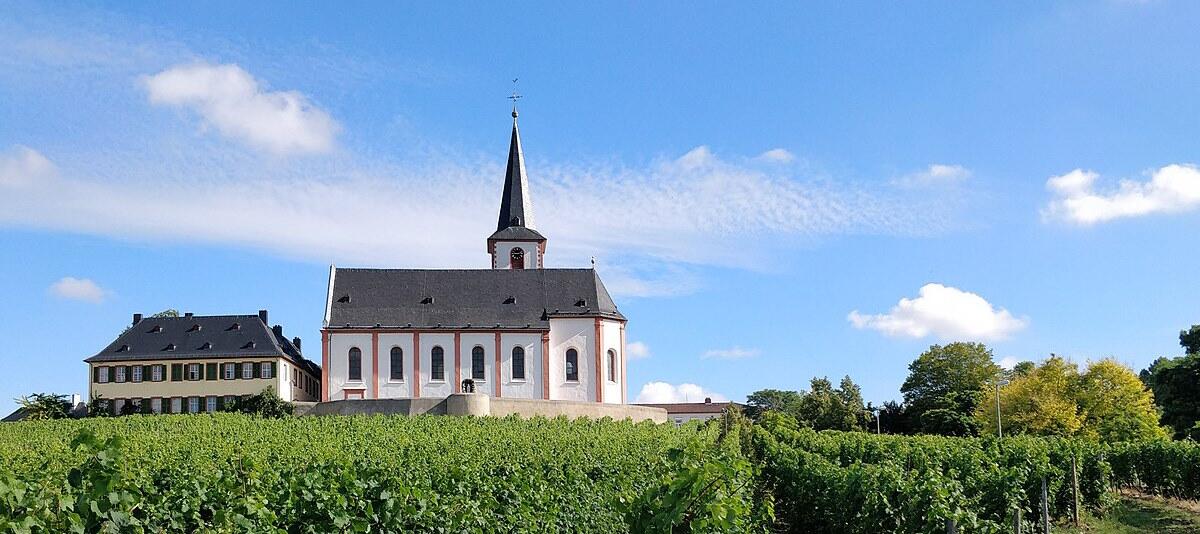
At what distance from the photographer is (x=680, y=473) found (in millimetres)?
10031

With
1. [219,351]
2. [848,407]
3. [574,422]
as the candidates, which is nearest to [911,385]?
[848,407]

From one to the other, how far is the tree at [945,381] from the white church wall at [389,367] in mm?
37777

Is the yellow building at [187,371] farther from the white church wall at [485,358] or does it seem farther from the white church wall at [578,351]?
the white church wall at [578,351]

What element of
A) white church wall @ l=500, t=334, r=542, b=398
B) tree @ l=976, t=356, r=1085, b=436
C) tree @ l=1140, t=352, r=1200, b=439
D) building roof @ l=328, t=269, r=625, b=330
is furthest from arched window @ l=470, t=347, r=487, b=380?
tree @ l=1140, t=352, r=1200, b=439

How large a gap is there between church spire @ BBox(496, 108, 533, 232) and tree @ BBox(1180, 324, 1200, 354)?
37.7 meters

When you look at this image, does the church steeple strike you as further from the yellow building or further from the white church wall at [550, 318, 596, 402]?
the yellow building

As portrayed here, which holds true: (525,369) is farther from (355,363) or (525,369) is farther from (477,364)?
(355,363)

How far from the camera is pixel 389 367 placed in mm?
59812

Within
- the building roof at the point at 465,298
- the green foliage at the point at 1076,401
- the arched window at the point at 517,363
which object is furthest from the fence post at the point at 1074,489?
the arched window at the point at 517,363

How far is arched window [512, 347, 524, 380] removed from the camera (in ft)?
200

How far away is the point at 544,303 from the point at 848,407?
28.5 m

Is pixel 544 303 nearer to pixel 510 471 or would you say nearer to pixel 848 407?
pixel 848 407

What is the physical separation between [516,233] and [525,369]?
36.9 ft

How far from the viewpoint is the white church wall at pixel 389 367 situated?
194ft
